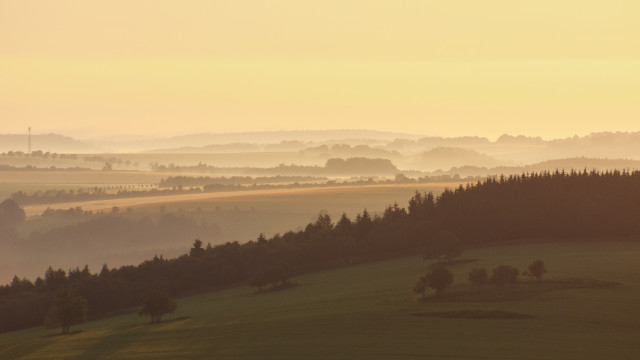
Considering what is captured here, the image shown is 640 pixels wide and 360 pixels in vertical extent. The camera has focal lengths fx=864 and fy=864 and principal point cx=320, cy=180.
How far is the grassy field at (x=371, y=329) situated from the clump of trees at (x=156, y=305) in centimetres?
218

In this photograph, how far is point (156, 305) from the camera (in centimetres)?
13175

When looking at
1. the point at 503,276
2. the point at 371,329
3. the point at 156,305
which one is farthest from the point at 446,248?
the point at 371,329

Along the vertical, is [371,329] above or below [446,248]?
below

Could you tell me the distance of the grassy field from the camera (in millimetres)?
91938

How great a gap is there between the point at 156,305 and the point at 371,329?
42205mm

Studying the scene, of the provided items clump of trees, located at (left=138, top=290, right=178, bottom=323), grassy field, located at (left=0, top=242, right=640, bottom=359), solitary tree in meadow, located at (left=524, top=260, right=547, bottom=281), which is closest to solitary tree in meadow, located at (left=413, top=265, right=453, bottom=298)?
grassy field, located at (left=0, top=242, right=640, bottom=359)

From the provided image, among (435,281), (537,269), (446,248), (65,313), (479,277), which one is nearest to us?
(435,281)

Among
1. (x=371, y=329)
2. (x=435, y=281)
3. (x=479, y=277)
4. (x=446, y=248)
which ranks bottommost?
(x=371, y=329)

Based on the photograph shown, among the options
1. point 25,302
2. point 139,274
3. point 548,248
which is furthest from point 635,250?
point 25,302

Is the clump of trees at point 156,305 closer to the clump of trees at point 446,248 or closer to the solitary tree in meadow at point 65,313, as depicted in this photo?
the solitary tree in meadow at point 65,313

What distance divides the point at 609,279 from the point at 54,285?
112783 mm

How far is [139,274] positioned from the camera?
18438 cm

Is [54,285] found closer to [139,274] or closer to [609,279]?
[139,274]

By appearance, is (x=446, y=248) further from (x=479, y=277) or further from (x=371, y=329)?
(x=371, y=329)
